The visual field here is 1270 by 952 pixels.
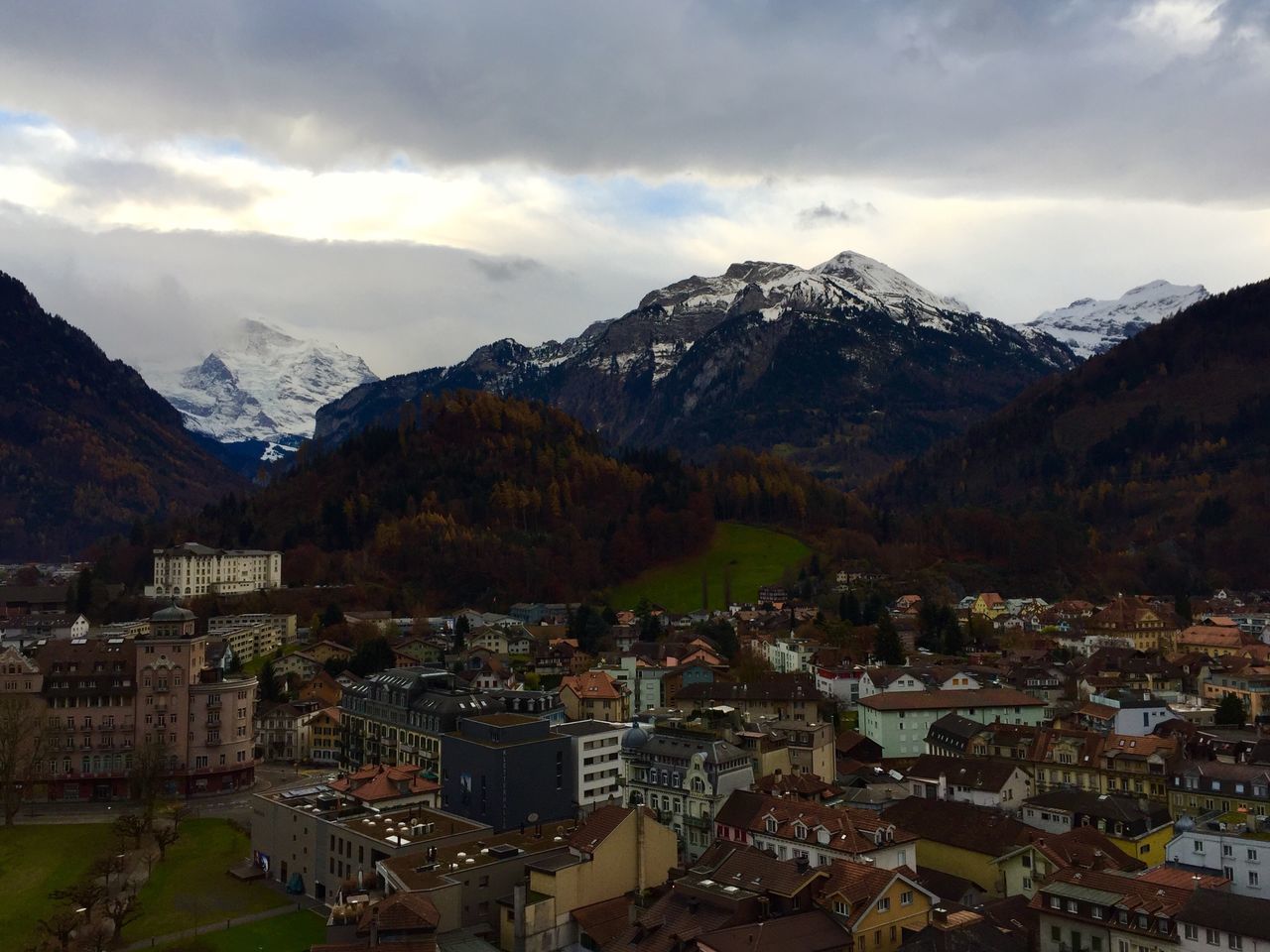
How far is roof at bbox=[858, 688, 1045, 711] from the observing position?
79.0m

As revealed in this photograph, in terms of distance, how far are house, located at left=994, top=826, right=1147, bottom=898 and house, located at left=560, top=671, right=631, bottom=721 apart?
117ft

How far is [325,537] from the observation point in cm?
15488

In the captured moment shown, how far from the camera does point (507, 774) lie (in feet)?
191

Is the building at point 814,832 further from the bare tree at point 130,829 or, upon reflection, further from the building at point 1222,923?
the bare tree at point 130,829

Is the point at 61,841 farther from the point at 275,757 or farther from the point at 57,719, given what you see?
the point at 275,757

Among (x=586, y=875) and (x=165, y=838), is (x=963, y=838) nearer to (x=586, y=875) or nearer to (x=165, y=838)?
(x=586, y=875)

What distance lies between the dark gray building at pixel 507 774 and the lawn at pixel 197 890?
993 centimetres

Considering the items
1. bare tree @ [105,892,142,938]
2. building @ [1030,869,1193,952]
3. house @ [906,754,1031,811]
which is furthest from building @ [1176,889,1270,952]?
bare tree @ [105,892,142,938]

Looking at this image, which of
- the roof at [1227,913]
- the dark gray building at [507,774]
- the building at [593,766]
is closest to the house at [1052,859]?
the roof at [1227,913]

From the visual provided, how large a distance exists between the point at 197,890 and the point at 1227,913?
41.7 metres

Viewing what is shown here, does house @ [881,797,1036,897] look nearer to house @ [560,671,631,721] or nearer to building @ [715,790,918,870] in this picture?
building @ [715,790,918,870]

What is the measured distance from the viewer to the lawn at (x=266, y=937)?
46.6 meters

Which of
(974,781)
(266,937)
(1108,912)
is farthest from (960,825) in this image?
(266,937)

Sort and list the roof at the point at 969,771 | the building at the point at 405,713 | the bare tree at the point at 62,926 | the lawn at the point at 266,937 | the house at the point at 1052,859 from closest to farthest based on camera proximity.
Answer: the bare tree at the point at 62,926 < the lawn at the point at 266,937 < the house at the point at 1052,859 < the roof at the point at 969,771 < the building at the point at 405,713
